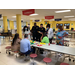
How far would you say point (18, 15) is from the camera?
7.55 metres

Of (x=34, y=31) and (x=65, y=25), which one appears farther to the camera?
(x=65, y=25)

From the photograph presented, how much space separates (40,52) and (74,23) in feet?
50.4

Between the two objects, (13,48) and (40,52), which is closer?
(13,48)

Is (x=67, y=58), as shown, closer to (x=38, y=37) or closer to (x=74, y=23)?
(x=38, y=37)

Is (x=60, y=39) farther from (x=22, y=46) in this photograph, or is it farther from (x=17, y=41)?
(x=17, y=41)

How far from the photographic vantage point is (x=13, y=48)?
3.53m

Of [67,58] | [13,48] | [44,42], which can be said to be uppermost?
[44,42]

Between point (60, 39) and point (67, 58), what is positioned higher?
point (60, 39)

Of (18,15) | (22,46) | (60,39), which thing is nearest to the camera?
(22,46)

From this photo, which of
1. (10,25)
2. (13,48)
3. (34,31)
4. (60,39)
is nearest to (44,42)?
(60,39)

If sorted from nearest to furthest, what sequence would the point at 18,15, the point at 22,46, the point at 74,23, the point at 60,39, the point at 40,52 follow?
the point at 22,46
the point at 60,39
the point at 40,52
the point at 18,15
the point at 74,23

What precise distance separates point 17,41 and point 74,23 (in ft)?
54.4

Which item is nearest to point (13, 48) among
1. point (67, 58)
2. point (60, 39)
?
point (60, 39)

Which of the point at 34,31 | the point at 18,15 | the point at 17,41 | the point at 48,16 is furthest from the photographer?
the point at 48,16
